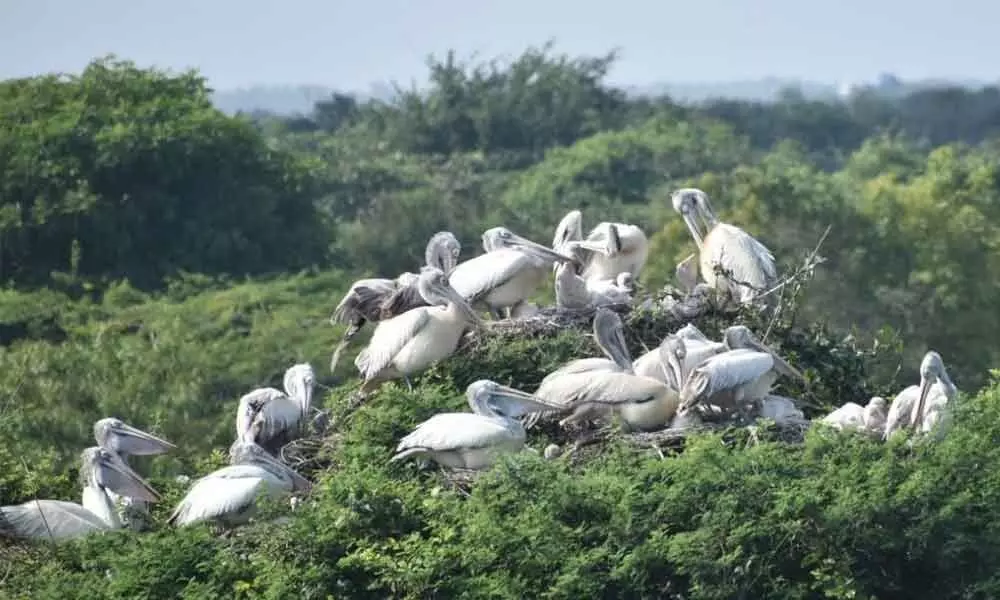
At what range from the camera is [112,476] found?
45.8 feet

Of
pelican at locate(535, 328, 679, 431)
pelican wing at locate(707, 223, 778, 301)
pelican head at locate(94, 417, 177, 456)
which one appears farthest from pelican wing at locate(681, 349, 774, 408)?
pelican head at locate(94, 417, 177, 456)

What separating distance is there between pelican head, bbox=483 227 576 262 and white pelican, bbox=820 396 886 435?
2.11m

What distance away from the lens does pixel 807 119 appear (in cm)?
7550

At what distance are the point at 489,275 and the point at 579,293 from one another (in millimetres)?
542

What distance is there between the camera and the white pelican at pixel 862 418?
1336cm

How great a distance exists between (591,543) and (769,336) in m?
3.06

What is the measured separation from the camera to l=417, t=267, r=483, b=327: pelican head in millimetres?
A: 14547

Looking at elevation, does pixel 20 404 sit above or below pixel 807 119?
above

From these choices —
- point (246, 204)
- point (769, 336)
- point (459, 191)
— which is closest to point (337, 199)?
point (459, 191)

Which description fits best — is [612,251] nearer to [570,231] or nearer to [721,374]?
[570,231]

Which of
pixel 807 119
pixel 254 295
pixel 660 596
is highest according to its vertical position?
pixel 660 596

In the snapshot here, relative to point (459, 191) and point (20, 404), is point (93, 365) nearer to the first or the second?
point (20, 404)

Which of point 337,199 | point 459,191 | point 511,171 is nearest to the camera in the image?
point 459,191

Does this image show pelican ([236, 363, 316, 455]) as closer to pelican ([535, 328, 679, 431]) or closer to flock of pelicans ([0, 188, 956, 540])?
flock of pelicans ([0, 188, 956, 540])
